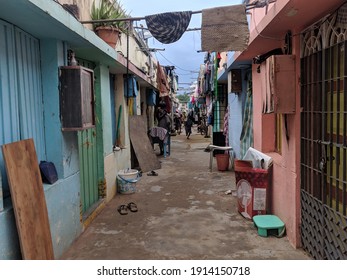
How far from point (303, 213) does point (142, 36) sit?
980 centimetres

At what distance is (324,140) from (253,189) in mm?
1919

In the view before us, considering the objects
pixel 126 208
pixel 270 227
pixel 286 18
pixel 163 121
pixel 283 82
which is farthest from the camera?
pixel 163 121

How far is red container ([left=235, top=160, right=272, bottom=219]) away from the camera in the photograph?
17.3 ft

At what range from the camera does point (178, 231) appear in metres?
4.96

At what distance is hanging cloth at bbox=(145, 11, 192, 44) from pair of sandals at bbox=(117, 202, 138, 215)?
307cm

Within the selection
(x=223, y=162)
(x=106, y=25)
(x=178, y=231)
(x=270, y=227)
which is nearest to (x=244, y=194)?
(x=270, y=227)

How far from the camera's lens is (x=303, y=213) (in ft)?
13.8

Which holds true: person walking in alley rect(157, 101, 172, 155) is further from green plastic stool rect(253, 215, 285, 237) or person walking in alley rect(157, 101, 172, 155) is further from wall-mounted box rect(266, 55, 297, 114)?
wall-mounted box rect(266, 55, 297, 114)

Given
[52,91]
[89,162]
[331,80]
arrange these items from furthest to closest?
[89,162]
[52,91]
[331,80]

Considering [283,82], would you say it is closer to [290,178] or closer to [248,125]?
[290,178]

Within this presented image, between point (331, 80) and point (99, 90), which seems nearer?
point (331, 80)
